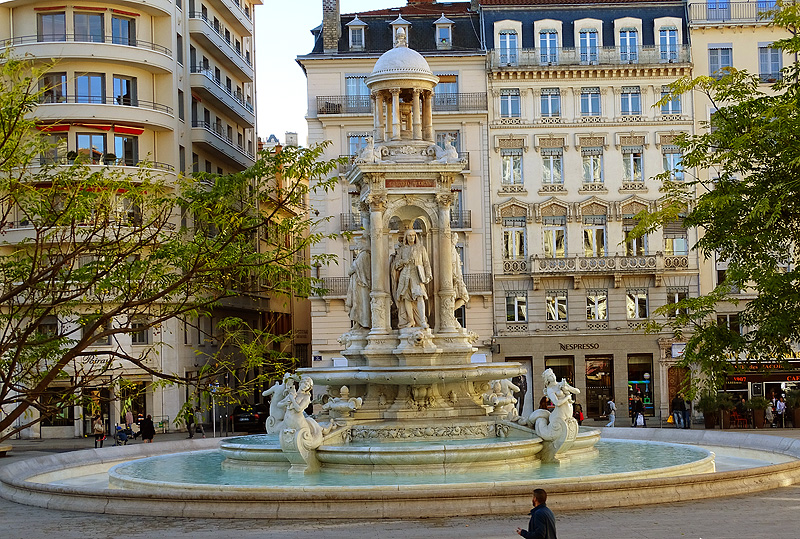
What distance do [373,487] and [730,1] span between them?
46813 millimetres

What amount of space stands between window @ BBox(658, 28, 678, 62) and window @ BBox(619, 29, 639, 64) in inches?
46.6

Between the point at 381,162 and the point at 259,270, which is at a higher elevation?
the point at 381,162

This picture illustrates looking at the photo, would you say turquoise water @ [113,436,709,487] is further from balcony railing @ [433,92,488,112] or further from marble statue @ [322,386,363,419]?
balcony railing @ [433,92,488,112]

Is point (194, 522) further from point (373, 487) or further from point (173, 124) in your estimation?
point (173, 124)

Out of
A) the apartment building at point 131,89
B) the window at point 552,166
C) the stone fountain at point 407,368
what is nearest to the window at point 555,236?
the window at point 552,166

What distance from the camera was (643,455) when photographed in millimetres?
24297

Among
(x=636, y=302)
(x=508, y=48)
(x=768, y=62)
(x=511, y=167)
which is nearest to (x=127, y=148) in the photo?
(x=511, y=167)

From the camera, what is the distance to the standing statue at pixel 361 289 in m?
27.0

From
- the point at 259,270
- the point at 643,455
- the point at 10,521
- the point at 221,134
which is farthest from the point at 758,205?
the point at 221,134

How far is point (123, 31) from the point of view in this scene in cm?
5534

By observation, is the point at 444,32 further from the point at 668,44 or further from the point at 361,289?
the point at 361,289

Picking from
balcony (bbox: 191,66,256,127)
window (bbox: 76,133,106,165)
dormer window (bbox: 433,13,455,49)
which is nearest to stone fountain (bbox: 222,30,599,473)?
window (bbox: 76,133,106,165)

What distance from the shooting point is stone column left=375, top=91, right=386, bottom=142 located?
28.2 meters

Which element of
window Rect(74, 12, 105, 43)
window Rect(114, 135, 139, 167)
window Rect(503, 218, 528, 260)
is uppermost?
window Rect(74, 12, 105, 43)
